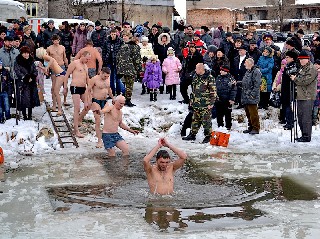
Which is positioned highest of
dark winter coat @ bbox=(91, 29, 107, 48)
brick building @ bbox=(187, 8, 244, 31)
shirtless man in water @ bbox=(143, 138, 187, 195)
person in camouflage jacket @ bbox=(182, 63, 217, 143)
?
brick building @ bbox=(187, 8, 244, 31)

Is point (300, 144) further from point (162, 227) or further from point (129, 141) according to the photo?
point (162, 227)

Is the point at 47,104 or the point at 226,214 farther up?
the point at 47,104

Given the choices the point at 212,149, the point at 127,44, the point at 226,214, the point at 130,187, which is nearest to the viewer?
the point at 226,214

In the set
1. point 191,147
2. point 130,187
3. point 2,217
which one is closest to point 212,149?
point 191,147

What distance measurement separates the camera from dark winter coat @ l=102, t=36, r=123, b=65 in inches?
652

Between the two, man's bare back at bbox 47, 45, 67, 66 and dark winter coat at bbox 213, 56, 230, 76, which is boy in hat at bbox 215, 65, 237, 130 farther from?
man's bare back at bbox 47, 45, 67, 66

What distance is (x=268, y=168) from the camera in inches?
434

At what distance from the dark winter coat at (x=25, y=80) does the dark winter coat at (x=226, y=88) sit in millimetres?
4544

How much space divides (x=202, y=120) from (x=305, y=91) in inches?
96.5

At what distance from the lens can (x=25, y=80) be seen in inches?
557

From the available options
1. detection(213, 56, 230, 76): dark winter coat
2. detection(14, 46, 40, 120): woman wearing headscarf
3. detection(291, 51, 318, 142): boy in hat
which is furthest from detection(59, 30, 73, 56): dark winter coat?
detection(291, 51, 318, 142): boy in hat

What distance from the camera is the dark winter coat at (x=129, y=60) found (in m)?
16.3

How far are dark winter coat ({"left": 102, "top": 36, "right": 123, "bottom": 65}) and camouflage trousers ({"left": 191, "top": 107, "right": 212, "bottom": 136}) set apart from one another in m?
3.94

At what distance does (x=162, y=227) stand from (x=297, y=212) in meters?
2.01
